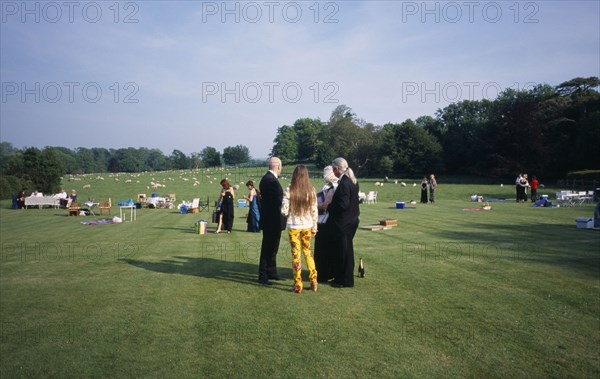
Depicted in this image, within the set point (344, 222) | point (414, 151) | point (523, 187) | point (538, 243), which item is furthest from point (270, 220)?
point (414, 151)

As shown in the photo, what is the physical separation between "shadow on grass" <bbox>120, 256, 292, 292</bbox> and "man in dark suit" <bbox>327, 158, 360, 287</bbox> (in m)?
1.14

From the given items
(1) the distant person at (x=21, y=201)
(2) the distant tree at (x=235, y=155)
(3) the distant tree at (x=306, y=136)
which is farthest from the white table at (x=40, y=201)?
(2) the distant tree at (x=235, y=155)

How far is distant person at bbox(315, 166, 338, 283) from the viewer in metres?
8.65

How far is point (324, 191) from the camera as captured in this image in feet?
29.3

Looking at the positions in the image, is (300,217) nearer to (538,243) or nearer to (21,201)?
(538,243)

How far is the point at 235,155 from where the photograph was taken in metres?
174

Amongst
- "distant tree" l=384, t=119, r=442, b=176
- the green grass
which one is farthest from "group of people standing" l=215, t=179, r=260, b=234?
"distant tree" l=384, t=119, r=442, b=176

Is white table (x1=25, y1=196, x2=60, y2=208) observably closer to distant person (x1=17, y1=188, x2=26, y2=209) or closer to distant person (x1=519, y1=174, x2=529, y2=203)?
distant person (x1=17, y1=188, x2=26, y2=209)

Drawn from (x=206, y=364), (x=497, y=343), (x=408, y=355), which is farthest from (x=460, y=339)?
(x=206, y=364)

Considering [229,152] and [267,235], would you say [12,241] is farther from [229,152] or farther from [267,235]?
[229,152]

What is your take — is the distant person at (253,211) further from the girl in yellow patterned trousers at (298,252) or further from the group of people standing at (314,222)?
the girl in yellow patterned trousers at (298,252)

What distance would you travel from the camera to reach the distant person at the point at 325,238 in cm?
865

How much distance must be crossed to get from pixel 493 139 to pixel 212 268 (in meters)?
66.1

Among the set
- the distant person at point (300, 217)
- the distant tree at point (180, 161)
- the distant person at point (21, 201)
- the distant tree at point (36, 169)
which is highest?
the distant tree at point (180, 161)
